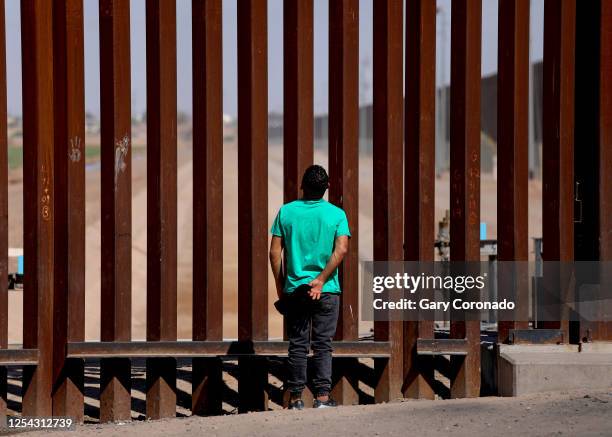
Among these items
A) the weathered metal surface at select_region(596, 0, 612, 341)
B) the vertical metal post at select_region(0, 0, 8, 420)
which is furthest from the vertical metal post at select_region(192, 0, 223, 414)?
the weathered metal surface at select_region(596, 0, 612, 341)

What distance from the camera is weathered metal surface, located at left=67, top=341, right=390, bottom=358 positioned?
731cm

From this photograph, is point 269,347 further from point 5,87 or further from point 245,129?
point 5,87

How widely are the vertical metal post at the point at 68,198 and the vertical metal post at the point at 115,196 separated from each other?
142 mm

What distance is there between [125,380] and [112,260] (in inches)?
30.3

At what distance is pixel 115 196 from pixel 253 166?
88cm

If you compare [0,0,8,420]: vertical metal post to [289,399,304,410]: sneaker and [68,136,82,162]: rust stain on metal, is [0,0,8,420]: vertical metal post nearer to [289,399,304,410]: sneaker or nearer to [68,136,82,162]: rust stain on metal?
[68,136,82,162]: rust stain on metal

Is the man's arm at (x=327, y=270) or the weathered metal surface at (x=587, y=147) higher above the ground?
the weathered metal surface at (x=587, y=147)

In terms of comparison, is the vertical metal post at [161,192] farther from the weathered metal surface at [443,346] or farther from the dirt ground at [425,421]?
the weathered metal surface at [443,346]

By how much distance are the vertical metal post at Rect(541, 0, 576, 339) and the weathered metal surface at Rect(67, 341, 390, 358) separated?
123 cm

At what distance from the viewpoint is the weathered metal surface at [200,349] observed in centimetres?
731

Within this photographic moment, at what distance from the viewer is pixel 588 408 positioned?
21.2 ft

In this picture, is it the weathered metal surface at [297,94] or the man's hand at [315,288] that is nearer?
the man's hand at [315,288]

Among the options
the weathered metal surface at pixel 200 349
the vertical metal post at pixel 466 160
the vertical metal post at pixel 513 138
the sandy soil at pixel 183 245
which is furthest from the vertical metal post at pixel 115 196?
the sandy soil at pixel 183 245

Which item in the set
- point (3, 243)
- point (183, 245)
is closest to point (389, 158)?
point (3, 243)
